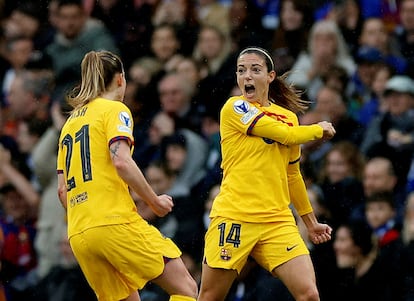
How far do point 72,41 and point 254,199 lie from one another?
6833 millimetres

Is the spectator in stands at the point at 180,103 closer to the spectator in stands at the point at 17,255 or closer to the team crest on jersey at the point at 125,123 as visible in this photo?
the spectator in stands at the point at 17,255

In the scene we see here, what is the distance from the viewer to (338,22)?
527 inches

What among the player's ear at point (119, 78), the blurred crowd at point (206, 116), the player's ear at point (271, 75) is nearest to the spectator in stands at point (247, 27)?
the blurred crowd at point (206, 116)

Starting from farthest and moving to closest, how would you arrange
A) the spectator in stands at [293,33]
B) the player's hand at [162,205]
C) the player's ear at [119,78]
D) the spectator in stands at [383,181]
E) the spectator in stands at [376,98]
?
the spectator in stands at [293,33]
the spectator in stands at [376,98]
the spectator in stands at [383,181]
the player's ear at [119,78]
the player's hand at [162,205]

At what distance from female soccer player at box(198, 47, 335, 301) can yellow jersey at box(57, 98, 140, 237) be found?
2.49 ft

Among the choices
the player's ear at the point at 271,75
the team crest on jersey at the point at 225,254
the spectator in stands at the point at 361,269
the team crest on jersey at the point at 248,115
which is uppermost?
the player's ear at the point at 271,75

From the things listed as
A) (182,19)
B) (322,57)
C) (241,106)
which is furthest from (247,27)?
(241,106)

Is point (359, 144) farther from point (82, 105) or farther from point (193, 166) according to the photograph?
point (82, 105)

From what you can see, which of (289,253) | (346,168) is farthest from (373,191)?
(289,253)

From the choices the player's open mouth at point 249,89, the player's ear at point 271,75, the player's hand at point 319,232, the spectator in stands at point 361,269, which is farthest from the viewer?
the spectator in stands at point 361,269

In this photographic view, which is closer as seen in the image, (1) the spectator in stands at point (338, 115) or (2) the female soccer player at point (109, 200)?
(2) the female soccer player at point (109, 200)

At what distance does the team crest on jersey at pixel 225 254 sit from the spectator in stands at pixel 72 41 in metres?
6.41

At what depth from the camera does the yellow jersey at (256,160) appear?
921 centimetres

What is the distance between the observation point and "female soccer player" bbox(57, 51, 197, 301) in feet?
28.8
